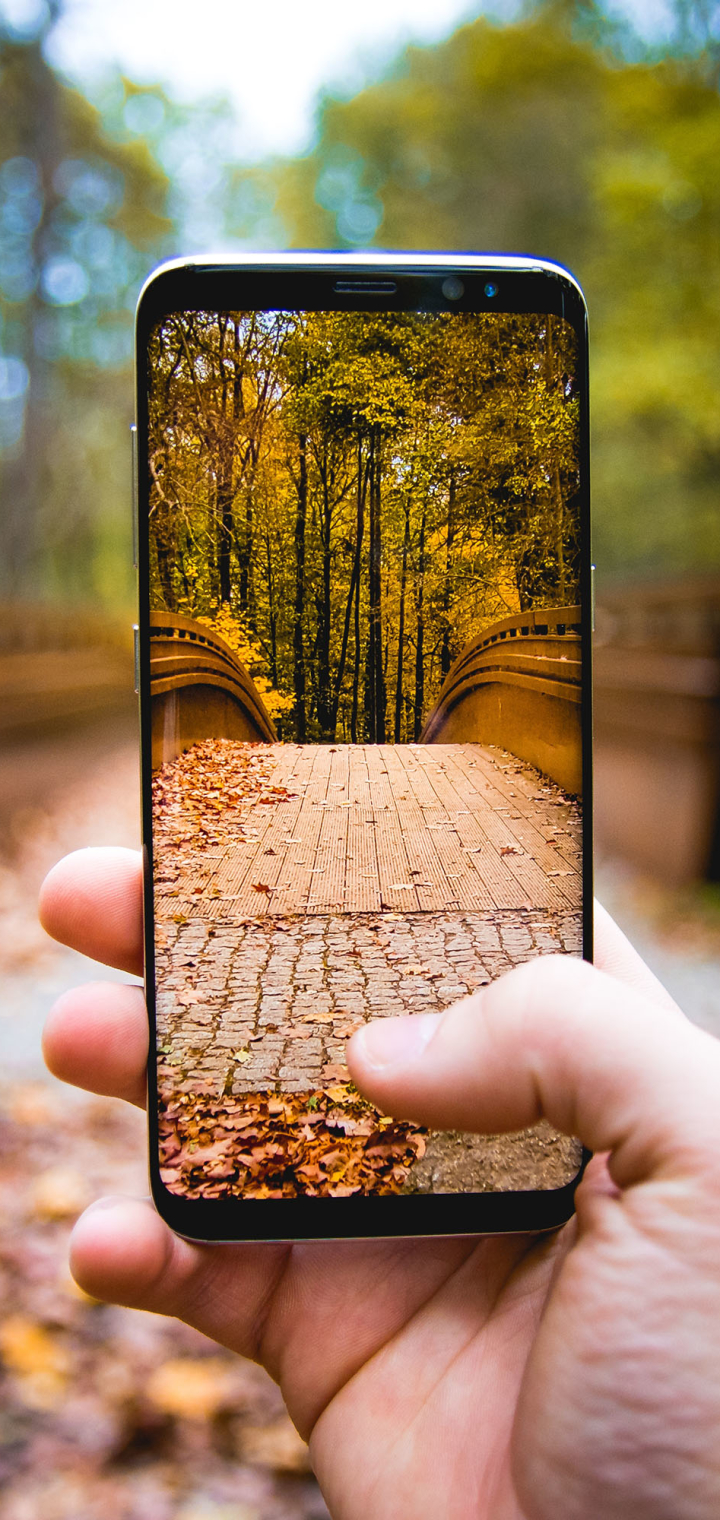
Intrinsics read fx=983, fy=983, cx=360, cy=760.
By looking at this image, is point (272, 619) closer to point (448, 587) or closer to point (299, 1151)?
point (448, 587)

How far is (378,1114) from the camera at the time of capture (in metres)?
1.59

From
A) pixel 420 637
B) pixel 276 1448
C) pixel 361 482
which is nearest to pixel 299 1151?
pixel 420 637

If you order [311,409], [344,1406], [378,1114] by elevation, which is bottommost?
[344,1406]

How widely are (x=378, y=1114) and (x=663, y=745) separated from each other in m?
7.12

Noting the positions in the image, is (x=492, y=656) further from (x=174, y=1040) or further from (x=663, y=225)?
(x=663, y=225)

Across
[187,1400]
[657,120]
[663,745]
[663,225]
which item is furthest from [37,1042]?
[657,120]

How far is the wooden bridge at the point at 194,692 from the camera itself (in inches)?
64.6

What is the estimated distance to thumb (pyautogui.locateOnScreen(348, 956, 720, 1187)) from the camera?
1218 millimetres

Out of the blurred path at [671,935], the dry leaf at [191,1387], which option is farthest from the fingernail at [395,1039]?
the blurred path at [671,935]

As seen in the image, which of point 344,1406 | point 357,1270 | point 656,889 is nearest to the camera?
point 344,1406

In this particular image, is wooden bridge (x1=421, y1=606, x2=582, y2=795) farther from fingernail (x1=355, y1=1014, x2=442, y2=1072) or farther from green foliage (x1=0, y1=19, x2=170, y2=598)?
green foliage (x1=0, y1=19, x2=170, y2=598)

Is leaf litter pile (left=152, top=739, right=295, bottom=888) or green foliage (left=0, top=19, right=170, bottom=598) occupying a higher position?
green foliage (left=0, top=19, right=170, bottom=598)

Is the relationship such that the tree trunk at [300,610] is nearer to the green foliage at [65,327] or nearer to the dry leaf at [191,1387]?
the dry leaf at [191,1387]

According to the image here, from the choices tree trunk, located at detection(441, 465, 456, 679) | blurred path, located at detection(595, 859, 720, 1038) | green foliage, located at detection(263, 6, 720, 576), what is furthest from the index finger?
green foliage, located at detection(263, 6, 720, 576)
